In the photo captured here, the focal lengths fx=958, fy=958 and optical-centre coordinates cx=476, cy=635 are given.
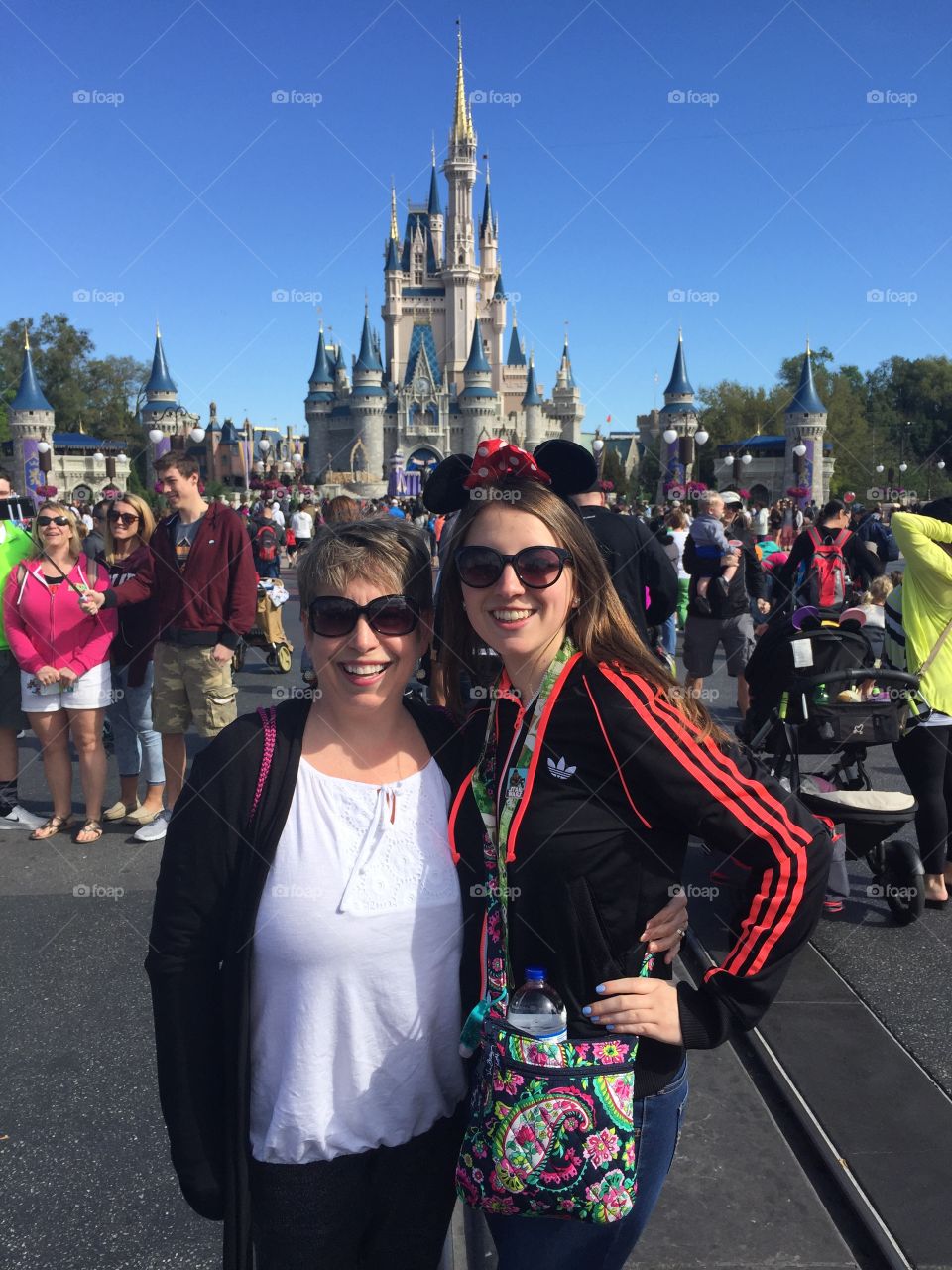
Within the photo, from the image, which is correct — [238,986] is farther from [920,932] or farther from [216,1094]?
[920,932]

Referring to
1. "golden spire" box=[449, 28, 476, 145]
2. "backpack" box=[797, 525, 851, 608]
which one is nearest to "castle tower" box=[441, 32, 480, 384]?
"golden spire" box=[449, 28, 476, 145]

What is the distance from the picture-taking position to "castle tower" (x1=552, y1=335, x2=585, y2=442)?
91.3 meters

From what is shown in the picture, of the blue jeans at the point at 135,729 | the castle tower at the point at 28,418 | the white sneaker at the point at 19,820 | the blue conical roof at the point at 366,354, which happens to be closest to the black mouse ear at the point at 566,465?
the blue jeans at the point at 135,729

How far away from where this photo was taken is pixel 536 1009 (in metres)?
1.38

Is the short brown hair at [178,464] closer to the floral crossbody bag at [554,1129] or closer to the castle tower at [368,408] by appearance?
the floral crossbody bag at [554,1129]

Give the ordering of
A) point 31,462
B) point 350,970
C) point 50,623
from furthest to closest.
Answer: point 31,462
point 50,623
point 350,970

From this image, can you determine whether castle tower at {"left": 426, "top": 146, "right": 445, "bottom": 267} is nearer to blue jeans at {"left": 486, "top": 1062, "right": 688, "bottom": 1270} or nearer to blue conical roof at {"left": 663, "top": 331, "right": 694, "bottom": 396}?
blue conical roof at {"left": 663, "top": 331, "right": 694, "bottom": 396}

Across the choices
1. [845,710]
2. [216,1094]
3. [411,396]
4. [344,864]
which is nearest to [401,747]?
[344,864]

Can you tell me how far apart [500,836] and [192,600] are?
3.79 meters

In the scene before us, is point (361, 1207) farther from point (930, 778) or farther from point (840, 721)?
point (930, 778)

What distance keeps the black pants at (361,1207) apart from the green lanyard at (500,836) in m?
0.23

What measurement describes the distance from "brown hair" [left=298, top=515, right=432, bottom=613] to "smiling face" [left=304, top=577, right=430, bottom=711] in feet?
0.06

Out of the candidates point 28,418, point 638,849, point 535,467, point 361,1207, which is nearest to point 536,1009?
point 638,849

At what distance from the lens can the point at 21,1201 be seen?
7.88 ft
